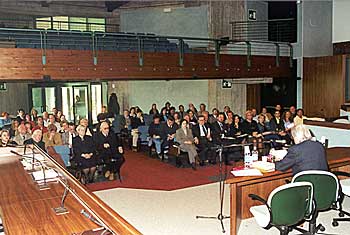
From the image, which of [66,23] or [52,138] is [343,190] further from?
[66,23]

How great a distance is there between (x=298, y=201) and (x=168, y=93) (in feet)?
36.7

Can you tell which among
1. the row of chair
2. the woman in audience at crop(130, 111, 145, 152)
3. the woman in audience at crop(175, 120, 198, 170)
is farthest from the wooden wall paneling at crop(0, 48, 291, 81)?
the row of chair

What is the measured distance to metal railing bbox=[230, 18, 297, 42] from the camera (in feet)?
45.0

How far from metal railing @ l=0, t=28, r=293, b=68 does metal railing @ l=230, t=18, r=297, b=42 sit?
494 mm

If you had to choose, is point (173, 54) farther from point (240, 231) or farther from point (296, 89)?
point (240, 231)

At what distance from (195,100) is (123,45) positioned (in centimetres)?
369

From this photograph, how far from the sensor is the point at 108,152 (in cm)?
761

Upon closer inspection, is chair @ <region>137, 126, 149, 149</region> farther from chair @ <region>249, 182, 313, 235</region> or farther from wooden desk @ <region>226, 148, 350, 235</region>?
chair @ <region>249, 182, 313, 235</region>

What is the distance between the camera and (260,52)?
1368 cm

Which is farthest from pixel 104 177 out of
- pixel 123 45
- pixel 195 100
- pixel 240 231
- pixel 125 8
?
pixel 125 8

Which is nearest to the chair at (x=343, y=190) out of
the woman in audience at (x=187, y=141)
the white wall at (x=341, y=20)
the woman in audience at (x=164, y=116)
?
the woman in audience at (x=187, y=141)

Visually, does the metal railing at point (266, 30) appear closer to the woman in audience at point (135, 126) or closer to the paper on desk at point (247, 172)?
the woman in audience at point (135, 126)

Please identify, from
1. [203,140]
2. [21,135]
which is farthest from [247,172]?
[21,135]

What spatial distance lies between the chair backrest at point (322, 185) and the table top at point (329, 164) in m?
0.43
